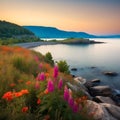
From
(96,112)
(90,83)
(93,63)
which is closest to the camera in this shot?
(96,112)

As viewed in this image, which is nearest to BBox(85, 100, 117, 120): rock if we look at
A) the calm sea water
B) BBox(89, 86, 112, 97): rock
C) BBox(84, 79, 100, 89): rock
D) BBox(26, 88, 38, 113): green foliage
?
BBox(26, 88, 38, 113): green foliage

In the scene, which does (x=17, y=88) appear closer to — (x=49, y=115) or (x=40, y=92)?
(x=40, y=92)

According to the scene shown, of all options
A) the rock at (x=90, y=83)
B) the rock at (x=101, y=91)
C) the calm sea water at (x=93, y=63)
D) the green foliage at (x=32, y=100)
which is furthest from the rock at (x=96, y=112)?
the calm sea water at (x=93, y=63)

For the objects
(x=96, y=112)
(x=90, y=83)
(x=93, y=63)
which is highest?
(x=96, y=112)

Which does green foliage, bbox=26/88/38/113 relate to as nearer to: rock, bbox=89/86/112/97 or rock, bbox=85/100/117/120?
rock, bbox=85/100/117/120

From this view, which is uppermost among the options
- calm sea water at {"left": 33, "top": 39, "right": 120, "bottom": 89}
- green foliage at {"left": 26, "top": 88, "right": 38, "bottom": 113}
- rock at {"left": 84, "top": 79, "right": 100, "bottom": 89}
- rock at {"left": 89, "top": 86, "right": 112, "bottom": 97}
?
green foliage at {"left": 26, "top": 88, "right": 38, "bottom": 113}

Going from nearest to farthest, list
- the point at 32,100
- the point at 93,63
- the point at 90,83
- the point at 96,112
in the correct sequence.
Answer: the point at 32,100 → the point at 96,112 → the point at 90,83 → the point at 93,63

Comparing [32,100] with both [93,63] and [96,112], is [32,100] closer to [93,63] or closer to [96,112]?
[96,112]

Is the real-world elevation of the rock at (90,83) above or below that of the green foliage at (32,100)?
below

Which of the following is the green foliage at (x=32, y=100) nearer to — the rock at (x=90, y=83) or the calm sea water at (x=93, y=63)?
the rock at (x=90, y=83)

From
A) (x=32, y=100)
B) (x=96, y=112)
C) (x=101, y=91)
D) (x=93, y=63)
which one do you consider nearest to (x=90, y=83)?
(x=101, y=91)

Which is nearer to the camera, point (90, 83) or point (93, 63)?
point (90, 83)

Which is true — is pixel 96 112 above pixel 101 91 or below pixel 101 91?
above

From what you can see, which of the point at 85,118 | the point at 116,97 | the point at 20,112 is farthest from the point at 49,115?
the point at 116,97
